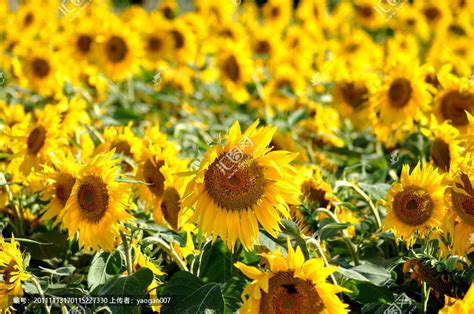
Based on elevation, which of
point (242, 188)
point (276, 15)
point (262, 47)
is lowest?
point (242, 188)

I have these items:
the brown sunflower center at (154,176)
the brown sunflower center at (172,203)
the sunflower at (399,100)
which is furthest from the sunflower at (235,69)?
the brown sunflower center at (172,203)

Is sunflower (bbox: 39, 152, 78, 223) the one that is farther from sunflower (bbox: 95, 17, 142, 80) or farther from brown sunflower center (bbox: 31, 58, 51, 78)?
sunflower (bbox: 95, 17, 142, 80)

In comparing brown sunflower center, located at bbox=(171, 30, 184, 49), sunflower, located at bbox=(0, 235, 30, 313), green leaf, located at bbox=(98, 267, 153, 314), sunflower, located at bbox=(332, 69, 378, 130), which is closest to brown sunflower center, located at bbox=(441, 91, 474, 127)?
sunflower, located at bbox=(332, 69, 378, 130)

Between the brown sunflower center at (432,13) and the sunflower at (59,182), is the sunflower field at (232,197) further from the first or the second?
the brown sunflower center at (432,13)

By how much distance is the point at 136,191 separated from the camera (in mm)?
2877

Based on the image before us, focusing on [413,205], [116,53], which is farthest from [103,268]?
[116,53]

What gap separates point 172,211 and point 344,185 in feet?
2.12

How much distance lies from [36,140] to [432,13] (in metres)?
4.84

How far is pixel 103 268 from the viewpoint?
2.48 metres

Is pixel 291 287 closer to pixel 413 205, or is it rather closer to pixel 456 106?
pixel 413 205

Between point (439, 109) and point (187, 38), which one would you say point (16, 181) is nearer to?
point (439, 109)

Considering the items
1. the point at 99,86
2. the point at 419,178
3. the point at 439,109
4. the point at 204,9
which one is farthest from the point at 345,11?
the point at 419,178

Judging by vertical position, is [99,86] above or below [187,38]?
below

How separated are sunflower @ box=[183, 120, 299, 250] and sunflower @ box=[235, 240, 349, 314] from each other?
19 centimetres
